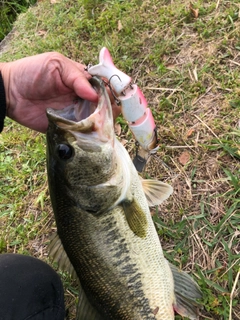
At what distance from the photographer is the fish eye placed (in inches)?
81.7

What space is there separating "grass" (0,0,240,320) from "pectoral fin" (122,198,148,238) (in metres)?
0.70

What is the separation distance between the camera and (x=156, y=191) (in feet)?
8.32

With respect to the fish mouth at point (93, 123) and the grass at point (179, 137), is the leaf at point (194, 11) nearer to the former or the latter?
the grass at point (179, 137)

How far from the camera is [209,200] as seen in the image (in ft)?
9.46

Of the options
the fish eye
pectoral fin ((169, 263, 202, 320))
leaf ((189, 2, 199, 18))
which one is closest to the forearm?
the fish eye

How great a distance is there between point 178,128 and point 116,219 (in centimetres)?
133

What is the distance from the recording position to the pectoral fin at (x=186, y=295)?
242 centimetres

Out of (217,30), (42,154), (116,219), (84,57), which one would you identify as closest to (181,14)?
(217,30)

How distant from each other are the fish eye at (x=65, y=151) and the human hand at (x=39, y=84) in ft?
1.41

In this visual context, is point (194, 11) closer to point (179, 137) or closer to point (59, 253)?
point (179, 137)

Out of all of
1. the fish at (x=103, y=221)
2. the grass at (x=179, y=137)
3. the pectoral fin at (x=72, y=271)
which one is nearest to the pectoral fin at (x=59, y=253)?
the pectoral fin at (x=72, y=271)

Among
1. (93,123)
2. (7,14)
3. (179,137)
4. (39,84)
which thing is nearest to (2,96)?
(39,84)

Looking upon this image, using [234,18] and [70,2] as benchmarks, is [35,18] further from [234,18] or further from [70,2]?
[234,18]

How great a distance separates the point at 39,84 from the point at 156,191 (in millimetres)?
1119
